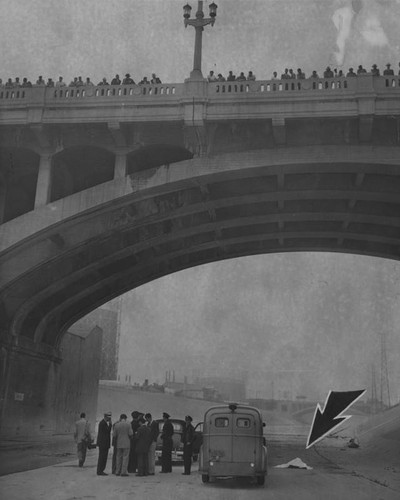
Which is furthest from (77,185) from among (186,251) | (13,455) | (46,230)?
(13,455)

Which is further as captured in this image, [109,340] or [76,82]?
[109,340]

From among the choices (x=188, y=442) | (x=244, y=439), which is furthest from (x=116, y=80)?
(x=244, y=439)

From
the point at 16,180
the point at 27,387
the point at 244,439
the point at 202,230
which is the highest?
the point at 16,180

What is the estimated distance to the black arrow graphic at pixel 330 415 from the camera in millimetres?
9945

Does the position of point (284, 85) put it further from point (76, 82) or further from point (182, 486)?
point (182, 486)

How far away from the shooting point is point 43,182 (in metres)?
24.2

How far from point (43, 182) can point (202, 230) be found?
9.26m

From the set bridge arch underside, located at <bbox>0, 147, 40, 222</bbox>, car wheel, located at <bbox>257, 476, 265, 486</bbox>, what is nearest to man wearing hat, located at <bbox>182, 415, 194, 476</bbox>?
car wheel, located at <bbox>257, 476, 265, 486</bbox>

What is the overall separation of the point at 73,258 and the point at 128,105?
34.6ft

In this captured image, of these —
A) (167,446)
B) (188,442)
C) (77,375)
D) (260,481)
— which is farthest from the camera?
(77,375)

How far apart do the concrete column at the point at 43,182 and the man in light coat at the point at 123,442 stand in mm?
12037

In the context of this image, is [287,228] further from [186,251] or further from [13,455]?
[13,455]

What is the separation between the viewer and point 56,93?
2423 cm

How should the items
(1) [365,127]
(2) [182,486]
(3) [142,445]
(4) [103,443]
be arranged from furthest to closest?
(1) [365,127]
(4) [103,443]
(3) [142,445]
(2) [182,486]
